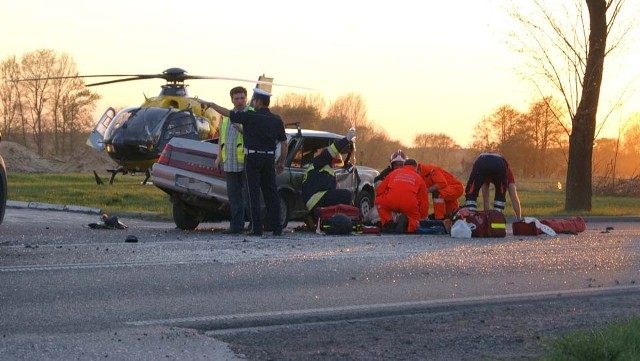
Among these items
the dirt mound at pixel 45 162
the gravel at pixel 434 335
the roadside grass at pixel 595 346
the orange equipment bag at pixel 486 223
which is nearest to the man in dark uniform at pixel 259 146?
the orange equipment bag at pixel 486 223

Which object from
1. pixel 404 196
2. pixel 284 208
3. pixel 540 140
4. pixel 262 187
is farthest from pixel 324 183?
pixel 540 140

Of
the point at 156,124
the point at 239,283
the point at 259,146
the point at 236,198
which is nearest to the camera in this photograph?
the point at 239,283

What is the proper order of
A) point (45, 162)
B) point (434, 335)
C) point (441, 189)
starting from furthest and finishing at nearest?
1. point (45, 162)
2. point (441, 189)
3. point (434, 335)

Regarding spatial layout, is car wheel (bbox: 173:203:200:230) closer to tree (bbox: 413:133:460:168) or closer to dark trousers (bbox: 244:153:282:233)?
dark trousers (bbox: 244:153:282:233)

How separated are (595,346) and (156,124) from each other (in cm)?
2557

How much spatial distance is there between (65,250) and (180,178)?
478 centimetres

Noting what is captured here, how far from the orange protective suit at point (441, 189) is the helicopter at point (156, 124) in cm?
1395

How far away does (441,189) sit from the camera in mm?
17281

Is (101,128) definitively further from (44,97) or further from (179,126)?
(44,97)

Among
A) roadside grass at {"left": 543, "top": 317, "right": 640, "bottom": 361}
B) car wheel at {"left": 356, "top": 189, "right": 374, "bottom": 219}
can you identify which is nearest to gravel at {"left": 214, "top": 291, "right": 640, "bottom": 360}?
roadside grass at {"left": 543, "top": 317, "right": 640, "bottom": 361}

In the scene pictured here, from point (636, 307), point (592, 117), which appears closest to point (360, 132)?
point (592, 117)

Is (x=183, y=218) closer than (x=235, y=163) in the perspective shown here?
No

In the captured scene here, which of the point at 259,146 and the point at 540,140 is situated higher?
the point at 540,140

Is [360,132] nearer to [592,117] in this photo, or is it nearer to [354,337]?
[592,117]
